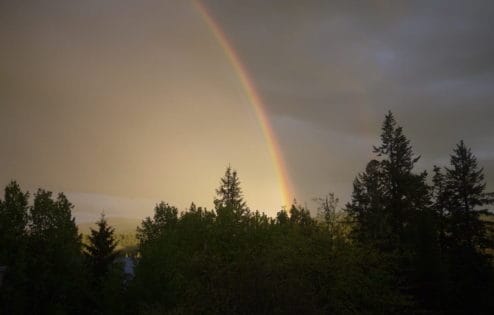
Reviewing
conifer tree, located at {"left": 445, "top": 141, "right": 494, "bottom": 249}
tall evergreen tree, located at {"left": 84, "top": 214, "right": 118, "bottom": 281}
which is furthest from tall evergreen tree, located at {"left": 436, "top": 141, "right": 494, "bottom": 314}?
tall evergreen tree, located at {"left": 84, "top": 214, "right": 118, "bottom": 281}

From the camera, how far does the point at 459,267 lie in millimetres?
42062

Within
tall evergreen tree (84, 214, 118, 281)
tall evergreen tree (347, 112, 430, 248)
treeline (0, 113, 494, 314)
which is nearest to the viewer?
treeline (0, 113, 494, 314)

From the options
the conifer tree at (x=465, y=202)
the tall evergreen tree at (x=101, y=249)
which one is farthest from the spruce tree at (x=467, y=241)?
the tall evergreen tree at (x=101, y=249)

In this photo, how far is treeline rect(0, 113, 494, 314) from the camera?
2412cm

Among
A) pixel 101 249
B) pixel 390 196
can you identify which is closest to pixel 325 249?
pixel 390 196

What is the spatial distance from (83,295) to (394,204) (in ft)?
92.2

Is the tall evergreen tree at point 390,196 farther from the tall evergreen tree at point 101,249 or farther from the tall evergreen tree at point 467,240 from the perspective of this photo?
the tall evergreen tree at point 101,249

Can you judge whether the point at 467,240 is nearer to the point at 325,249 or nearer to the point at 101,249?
the point at 325,249

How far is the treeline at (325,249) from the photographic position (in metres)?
24.1

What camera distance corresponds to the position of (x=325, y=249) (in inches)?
919

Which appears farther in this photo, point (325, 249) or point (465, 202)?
point (465, 202)

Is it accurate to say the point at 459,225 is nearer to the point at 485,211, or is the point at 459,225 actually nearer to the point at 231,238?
the point at 485,211

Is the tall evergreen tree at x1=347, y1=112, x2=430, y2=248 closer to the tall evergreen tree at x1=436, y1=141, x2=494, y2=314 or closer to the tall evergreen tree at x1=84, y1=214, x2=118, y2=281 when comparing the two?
the tall evergreen tree at x1=436, y1=141, x2=494, y2=314

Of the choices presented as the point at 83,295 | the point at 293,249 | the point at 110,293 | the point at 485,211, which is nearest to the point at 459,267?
the point at 485,211
